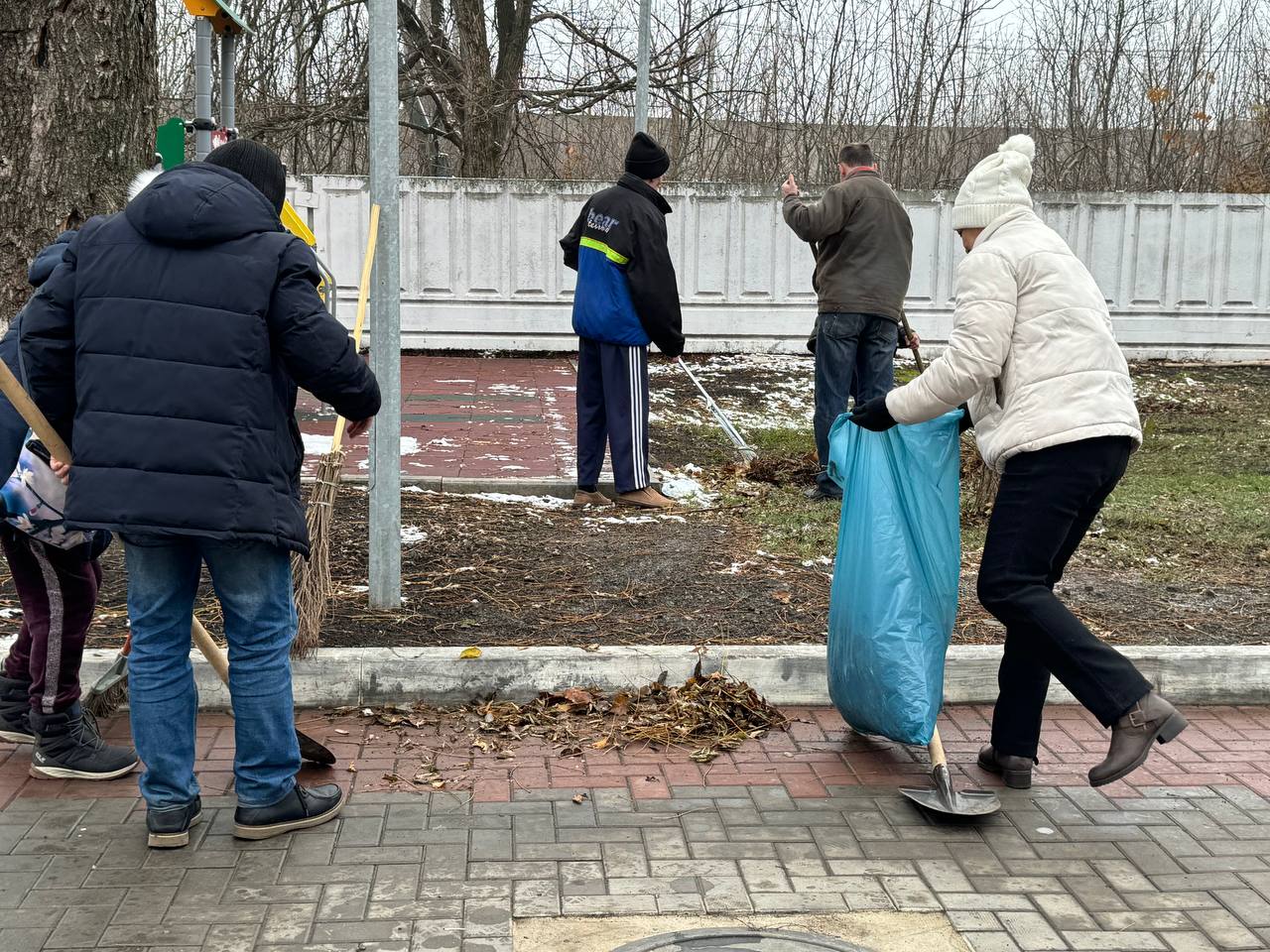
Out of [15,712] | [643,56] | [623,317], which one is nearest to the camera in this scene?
[15,712]

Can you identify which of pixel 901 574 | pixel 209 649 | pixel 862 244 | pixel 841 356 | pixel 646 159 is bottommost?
pixel 209 649

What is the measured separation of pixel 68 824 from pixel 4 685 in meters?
0.79

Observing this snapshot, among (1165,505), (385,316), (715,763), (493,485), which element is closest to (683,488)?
(493,485)

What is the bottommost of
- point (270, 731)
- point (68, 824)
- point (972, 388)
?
point (68, 824)

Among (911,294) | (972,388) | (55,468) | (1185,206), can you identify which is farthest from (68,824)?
(1185,206)

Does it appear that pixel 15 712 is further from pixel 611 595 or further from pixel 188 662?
pixel 611 595

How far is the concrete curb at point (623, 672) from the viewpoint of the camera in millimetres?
4816

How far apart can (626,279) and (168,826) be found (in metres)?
4.54

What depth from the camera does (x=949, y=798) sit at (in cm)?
397

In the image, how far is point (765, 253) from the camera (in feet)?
52.2

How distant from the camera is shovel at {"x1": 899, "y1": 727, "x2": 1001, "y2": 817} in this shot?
12.9ft

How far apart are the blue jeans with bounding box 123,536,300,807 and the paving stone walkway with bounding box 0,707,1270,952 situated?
20 cm

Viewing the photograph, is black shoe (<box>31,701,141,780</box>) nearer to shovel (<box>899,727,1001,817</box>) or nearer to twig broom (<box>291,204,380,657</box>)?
twig broom (<box>291,204,380,657</box>)

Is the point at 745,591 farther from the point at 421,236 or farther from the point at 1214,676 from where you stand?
the point at 421,236
